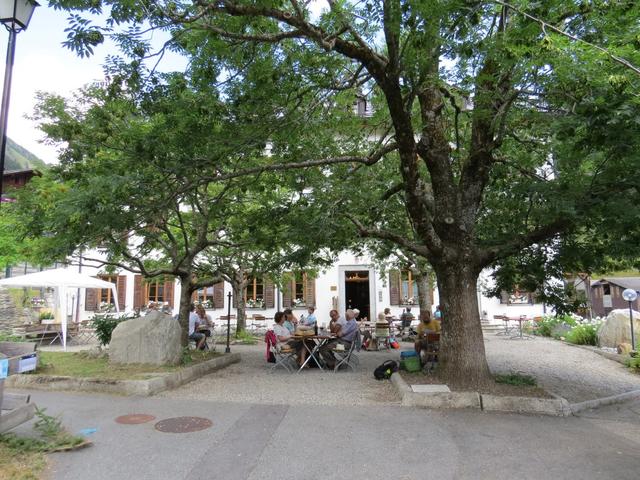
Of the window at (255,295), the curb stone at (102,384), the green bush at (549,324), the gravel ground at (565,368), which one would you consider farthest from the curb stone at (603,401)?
the window at (255,295)

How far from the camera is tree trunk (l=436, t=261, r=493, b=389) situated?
772cm

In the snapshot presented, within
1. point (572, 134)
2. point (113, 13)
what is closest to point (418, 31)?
point (572, 134)

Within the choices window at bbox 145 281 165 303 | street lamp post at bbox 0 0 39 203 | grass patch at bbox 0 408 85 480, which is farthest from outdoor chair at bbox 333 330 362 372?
window at bbox 145 281 165 303

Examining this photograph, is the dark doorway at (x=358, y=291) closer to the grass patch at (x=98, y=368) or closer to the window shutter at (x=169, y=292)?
the window shutter at (x=169, y=292)

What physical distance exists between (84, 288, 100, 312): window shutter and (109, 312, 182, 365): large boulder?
17.0 metres

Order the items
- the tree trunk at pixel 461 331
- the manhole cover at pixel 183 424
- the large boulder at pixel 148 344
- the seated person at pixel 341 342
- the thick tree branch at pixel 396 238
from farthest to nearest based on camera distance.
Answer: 1. the seated person at pixel 341 342
2. the large boulder at pixel 148 344
3. the thick tree branch at pixel 396 238
4. the tree trunk at pixel 461 331
5. the manhole cover at pixel 183 424

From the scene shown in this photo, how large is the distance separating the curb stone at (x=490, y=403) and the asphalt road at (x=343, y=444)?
0.24 m

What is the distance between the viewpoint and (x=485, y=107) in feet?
24.6

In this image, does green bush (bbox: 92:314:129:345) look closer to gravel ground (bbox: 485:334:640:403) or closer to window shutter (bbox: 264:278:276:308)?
gravel ground (bbox: 485:334:640:403)

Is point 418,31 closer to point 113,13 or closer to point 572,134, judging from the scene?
point 572,134

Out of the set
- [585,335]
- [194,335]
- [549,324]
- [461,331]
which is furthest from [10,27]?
[549,324]

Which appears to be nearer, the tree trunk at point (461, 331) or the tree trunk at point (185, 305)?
the tree trunk at point (461, 331)

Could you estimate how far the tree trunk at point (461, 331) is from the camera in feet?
25.3

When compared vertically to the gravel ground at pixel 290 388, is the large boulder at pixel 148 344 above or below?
above
